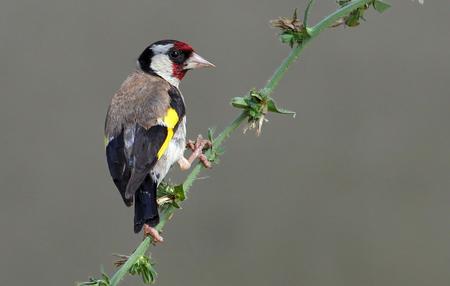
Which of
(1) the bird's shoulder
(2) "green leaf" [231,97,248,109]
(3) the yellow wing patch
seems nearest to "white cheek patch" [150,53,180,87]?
(1) the bird's shoulder

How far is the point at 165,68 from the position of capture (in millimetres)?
1764

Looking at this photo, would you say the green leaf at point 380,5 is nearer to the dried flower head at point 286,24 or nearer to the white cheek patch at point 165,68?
the dried flower head at point 286,24

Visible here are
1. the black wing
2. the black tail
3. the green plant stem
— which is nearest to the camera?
the green plant stem

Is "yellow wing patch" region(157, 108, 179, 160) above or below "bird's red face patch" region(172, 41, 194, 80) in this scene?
below

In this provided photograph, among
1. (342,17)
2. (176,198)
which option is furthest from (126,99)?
(342,17)

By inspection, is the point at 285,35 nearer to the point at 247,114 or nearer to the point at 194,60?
the point at 247,114

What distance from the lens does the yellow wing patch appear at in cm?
140

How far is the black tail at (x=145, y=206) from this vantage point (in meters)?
1.20

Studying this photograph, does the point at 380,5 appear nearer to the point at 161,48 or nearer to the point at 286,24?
the point at 286,24

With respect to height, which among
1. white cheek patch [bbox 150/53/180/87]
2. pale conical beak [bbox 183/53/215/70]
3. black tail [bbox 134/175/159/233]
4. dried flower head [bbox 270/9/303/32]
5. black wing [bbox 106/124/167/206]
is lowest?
black tail [bbox 134/175/159/233]

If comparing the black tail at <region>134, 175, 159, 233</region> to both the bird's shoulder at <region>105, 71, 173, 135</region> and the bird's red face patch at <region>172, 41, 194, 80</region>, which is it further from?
the bird's red face patch at <region>172, 41, 194, 80</region>

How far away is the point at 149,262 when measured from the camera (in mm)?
839

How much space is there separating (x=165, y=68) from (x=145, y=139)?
1.33ft

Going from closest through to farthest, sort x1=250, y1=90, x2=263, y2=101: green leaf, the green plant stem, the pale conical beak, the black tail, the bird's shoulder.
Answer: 1. the green plant stem
2. x1=250, y1=90, x2=263, y2=101: green leaf
3. the black tail
4. the bird's shoulder
5. the pale conical beak
